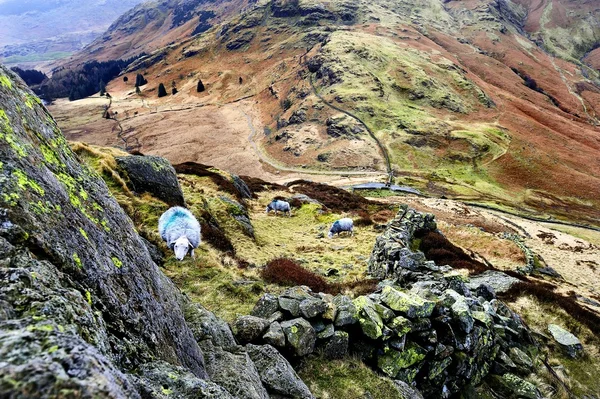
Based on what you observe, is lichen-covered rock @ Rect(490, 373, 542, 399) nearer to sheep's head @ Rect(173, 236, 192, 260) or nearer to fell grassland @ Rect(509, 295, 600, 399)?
fell grassland @ Rect(509, 295, 600, 399)

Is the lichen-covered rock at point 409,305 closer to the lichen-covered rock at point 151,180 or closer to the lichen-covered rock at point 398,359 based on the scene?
the lichen-covered rock at point 398,359

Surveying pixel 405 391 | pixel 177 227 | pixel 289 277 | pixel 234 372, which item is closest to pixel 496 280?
pixel 289 277

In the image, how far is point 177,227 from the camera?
15.8 m

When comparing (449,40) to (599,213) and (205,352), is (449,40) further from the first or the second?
(205,352)

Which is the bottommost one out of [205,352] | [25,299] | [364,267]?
[364,267]

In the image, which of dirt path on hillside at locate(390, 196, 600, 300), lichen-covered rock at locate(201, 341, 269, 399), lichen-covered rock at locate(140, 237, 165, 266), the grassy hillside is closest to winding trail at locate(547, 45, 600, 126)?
dirt path on hillside at locate(390, 196, 600, 300)

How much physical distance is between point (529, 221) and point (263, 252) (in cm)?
5195

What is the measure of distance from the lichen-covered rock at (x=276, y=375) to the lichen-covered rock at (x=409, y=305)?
4.67 m

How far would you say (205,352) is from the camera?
278 inches

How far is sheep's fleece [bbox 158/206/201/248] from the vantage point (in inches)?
615

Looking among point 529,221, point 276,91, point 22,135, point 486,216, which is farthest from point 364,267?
point 276,91

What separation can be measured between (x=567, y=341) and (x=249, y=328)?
609 inches

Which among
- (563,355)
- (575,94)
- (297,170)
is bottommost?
(297,170)

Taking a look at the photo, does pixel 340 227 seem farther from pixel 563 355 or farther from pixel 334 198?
pixel 334 198
